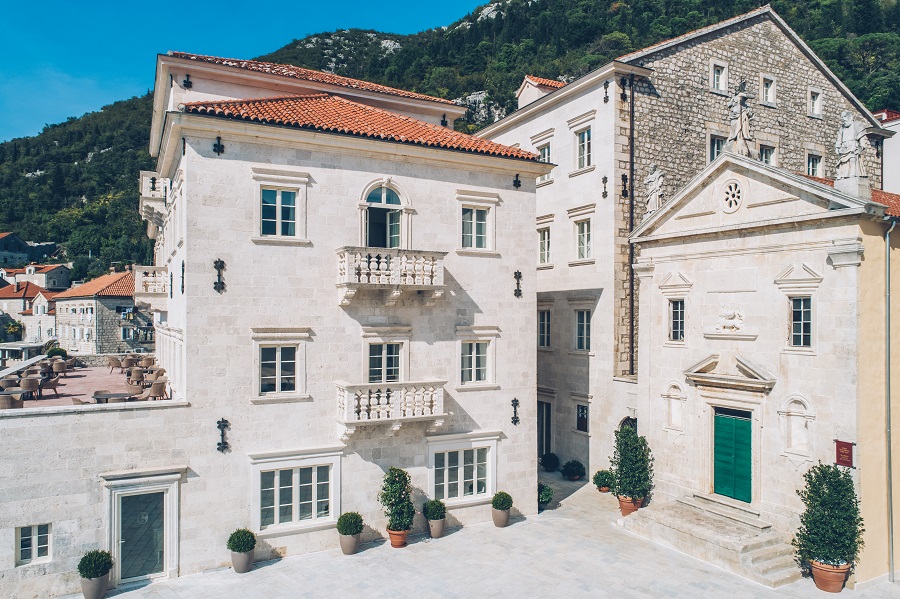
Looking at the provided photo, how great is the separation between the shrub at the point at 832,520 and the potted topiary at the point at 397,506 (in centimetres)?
1019

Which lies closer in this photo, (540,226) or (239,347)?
(239,347)

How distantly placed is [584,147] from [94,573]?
22180 mm

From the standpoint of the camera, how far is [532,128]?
2900 centimetres

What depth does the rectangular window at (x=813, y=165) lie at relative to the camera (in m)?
29.0

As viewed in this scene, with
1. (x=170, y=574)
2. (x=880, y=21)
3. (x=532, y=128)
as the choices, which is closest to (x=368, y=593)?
(x=170, y=574)

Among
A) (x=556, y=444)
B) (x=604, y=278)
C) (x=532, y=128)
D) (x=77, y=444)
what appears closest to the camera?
(x=77, y=444)

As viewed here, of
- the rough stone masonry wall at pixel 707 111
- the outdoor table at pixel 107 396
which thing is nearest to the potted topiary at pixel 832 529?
the rough stone masonry wall at pixel 707 111

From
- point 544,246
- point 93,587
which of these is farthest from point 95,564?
point 544,246

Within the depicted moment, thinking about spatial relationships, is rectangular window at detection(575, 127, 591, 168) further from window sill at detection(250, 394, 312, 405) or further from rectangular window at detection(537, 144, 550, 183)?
window sill at detection(250, 394, 312, 405)

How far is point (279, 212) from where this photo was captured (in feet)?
55.2

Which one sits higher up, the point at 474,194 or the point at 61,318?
the point at 474,194

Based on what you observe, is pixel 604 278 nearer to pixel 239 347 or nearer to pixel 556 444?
pixel 556 444

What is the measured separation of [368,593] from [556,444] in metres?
13.9

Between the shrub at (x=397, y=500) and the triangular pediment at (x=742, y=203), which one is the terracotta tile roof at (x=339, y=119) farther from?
the shrub at (x=397, y=500)
